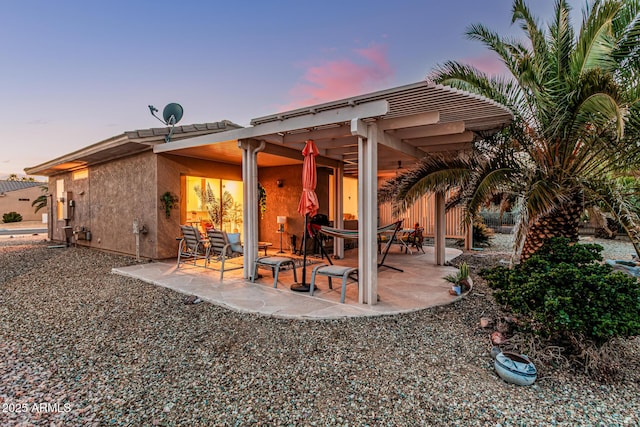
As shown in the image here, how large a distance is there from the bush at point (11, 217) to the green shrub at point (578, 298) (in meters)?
37.9

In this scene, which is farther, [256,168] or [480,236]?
[480,236]

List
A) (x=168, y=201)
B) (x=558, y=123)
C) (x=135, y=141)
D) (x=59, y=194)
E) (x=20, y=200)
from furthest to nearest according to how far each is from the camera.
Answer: (x=20, y=200) → (x=59, y=194) → (x=168, y=201) → (x=135, y=141) → (x=558, y=123)

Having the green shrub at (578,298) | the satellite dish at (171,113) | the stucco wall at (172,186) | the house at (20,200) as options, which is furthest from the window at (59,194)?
the house at (20,200)

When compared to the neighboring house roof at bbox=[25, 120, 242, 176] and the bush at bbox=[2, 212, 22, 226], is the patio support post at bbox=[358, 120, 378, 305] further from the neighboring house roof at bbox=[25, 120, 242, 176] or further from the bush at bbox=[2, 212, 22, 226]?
the bush at bbox=[2, 212, 22, 226]

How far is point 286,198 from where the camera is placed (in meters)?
10.1

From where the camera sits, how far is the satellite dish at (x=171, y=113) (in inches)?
364

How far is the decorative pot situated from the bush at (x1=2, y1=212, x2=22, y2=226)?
37949 millimetres

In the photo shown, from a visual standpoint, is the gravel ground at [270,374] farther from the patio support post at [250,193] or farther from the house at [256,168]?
the patio support post at [250,193]

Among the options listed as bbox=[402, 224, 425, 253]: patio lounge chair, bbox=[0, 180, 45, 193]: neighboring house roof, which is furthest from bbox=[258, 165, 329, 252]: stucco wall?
bbox=[0, 180, 45, 193]: neighboring house roof

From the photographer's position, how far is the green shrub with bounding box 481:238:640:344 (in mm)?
2820

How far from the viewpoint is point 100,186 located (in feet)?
35.3

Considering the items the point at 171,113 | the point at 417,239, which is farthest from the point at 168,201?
the point at 417,239

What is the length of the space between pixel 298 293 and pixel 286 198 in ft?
16.9

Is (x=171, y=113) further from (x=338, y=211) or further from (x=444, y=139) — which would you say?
(x=444, y=139)
